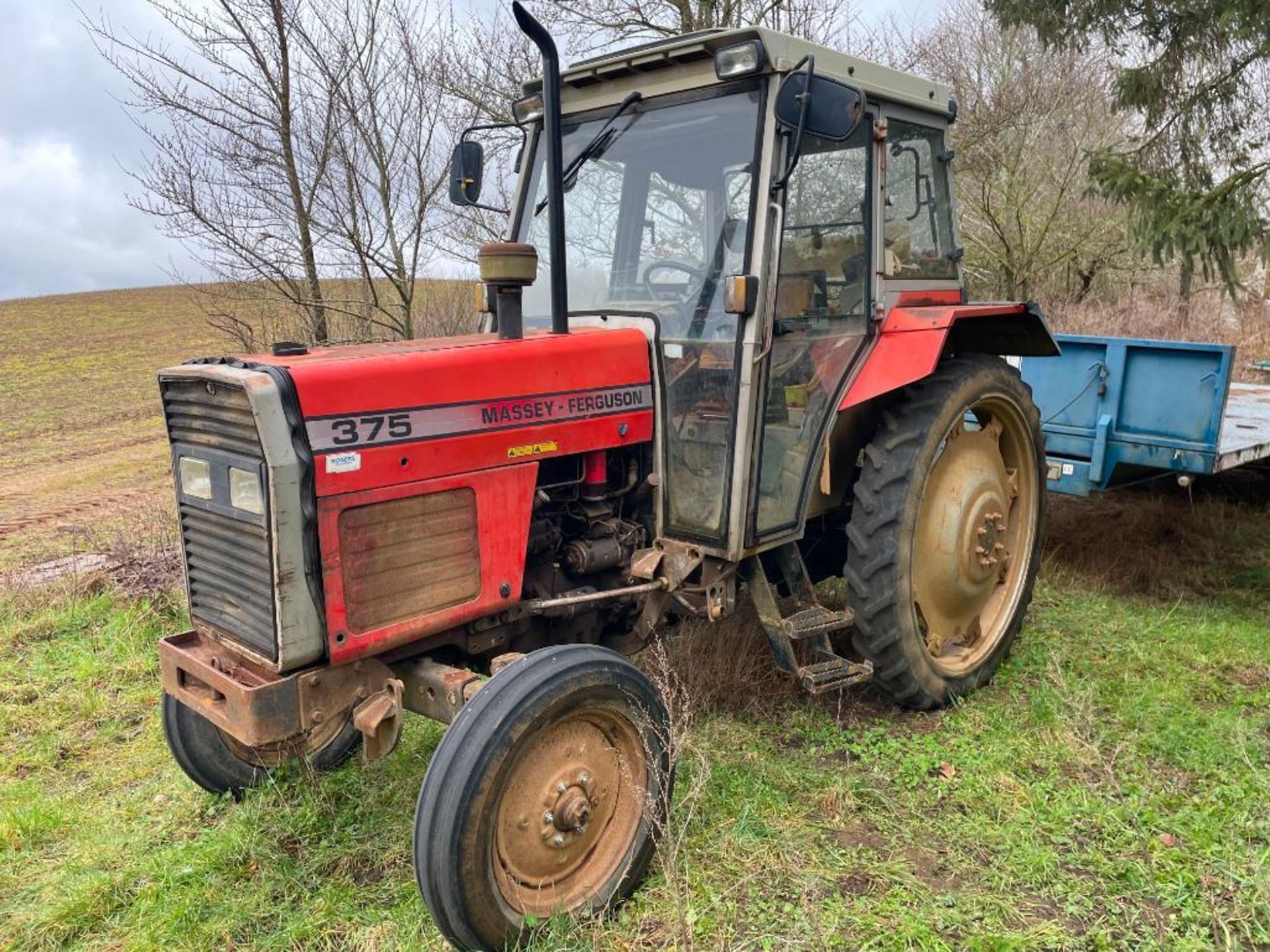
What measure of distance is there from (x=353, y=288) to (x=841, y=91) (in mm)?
5692

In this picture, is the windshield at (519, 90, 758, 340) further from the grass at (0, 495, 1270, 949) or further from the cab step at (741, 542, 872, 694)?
the grass at (0, 495, 1270, 949)

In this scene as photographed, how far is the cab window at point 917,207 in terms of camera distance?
11.2ft

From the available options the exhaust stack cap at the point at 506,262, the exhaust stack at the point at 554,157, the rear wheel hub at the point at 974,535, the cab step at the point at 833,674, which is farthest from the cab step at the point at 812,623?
the exhaust stack cap at the point at 506,262

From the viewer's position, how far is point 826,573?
3.84 m

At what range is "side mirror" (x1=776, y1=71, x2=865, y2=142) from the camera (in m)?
2.50

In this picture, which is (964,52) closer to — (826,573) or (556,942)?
(826,573)

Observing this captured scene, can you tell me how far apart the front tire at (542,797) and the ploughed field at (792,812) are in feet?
0.37

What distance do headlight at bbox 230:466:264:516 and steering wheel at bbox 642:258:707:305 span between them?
4.76ft

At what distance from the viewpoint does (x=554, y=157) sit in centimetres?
265

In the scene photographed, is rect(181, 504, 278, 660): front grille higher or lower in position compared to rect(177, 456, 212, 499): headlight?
lower

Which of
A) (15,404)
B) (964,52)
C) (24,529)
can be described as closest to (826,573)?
(24,529)

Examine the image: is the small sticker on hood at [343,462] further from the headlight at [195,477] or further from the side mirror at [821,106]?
the side mirror at [821,106]

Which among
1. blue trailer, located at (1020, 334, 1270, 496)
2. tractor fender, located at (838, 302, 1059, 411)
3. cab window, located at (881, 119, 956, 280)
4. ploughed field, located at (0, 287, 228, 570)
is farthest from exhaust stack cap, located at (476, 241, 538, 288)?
ploughed field, located at (0, 287, 228, 570)

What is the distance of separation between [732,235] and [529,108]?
105 cm
